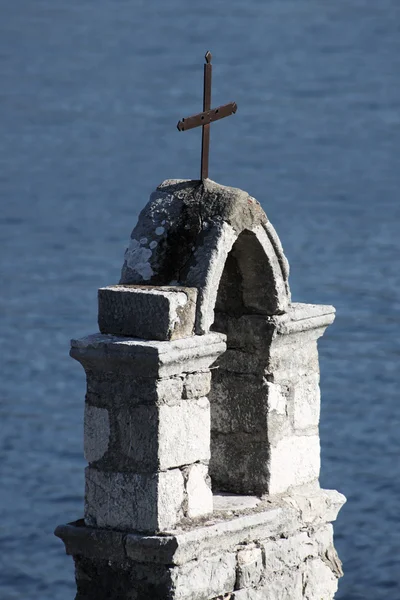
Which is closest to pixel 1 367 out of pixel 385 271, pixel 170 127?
pixel 385 271

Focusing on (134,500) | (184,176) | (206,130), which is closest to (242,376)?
(134,500)

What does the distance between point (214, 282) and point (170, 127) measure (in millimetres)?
16713

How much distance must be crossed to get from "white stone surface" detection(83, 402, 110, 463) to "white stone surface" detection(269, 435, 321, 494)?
92 cm

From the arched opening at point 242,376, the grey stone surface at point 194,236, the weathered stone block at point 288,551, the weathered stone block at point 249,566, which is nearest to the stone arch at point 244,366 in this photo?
the arched opening at point 242,376

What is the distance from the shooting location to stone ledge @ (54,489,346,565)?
6449mm

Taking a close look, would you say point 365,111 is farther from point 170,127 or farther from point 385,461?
point 385,461

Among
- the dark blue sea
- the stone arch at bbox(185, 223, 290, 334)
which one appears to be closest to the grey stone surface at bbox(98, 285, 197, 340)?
the stone arch at bbox(185, 223, 290, 334)

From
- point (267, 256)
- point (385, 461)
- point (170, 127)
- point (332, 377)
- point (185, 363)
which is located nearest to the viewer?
point (185, 363)

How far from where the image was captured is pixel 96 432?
6680mm

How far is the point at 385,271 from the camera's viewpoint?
1823 centimetres

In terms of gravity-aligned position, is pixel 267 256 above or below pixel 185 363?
above

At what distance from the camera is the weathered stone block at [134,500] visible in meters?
6.48

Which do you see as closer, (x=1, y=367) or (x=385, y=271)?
(x=1, y=367)

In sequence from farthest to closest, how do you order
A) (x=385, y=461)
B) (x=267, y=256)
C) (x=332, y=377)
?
(x=332, y=377), (x=385, y=461), (x=267, y=256)
